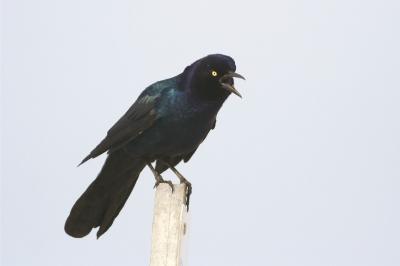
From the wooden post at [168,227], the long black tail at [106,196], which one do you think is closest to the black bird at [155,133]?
the long black tail at [106,196]

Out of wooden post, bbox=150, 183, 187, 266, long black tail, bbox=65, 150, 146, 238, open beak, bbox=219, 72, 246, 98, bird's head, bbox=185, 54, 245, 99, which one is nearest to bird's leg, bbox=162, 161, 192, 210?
long black tail, bbox=65, 150, 146, 238

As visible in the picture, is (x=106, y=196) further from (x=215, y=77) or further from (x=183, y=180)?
(x=215, y=77)

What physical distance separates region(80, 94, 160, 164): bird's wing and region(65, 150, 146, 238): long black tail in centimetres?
19

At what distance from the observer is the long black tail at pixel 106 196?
6.55 meters

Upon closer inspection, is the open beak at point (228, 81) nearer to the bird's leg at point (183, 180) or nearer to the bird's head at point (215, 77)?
the bird's head at point (215, 77)

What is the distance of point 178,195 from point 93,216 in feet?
6.01

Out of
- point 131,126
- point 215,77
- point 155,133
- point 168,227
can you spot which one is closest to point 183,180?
point 155,133

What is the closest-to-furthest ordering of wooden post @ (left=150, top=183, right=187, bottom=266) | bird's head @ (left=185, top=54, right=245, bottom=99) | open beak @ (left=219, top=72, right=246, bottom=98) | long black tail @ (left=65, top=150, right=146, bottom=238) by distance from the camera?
wooden post @ (left=150, top=183, right=187, bottom=266), long black tail @ (left=65, top=150, right=146, bottom=238), open beak @ (left=219, top=72, right=246, bottom=98), bird's head @ (left=185, top=54, right=245, bottom=99)

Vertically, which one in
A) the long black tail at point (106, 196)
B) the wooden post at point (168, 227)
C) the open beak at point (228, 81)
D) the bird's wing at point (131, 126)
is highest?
the open beak at point (228, 81)

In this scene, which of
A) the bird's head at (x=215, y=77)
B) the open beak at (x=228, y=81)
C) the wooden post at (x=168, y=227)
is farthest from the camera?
the bird's head at (x=215, y=77)

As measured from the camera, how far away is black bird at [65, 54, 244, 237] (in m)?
6.70

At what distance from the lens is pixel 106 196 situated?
6805 millimetres

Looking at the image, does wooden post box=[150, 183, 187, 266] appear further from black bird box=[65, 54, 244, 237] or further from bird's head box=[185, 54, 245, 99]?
bird's head box=[185, 54, 245, 99]

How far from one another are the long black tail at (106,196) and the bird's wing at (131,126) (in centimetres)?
19
